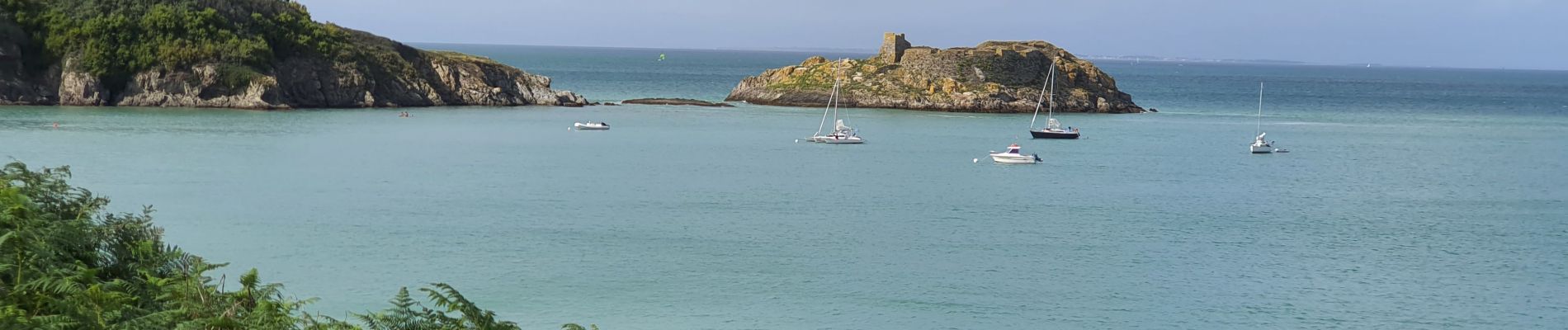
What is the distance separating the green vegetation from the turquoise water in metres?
4.44

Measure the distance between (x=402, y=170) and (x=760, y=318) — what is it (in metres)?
25.5

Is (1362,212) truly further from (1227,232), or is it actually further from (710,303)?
(710,303)

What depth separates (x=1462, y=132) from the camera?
3145 inches

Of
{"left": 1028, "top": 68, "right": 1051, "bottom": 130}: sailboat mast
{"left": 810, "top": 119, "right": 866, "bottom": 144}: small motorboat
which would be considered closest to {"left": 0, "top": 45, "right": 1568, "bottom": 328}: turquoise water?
{"left": 810, "top": 119, "right": 866, "bottom": 144}: small motorboat

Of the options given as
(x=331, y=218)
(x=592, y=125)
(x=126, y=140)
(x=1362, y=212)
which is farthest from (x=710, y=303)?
(x=592, y=125)

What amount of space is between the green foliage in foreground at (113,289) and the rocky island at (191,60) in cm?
6207

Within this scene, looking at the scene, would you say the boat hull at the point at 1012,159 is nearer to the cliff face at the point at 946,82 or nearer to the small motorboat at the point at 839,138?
the small motorboat at the point at 839,138

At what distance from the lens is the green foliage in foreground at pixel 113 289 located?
434 inches

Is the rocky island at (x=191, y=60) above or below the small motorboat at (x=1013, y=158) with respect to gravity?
above

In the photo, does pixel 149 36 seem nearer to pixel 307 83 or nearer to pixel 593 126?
pixel 307 83

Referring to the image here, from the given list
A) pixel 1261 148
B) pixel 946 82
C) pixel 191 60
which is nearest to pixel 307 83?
pixel 191 60

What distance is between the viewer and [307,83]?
76438 millimetres

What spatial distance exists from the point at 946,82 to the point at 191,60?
45370 millimetres

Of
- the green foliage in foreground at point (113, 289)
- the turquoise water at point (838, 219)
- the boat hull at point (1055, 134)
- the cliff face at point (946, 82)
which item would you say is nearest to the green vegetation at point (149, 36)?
the turquoise water at point (838, 219)
